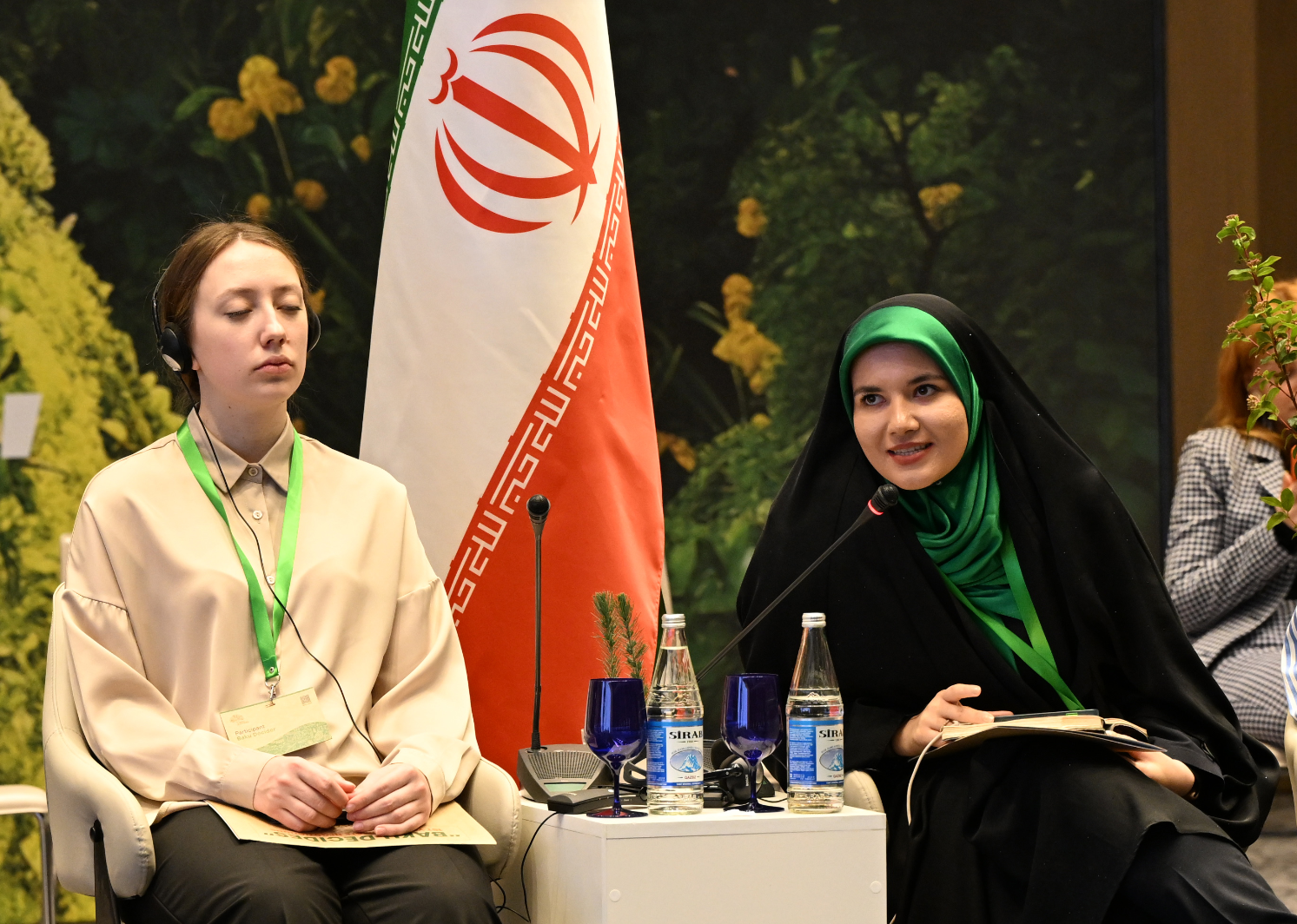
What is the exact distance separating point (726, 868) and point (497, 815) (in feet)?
1.33

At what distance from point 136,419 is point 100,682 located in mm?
2008

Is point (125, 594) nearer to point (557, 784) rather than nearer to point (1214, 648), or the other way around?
point (557, 784)

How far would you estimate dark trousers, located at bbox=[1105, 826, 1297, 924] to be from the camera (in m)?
1.88

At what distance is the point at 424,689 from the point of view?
2201mm

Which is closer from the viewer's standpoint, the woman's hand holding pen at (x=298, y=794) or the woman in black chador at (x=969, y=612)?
the woman's hand holding pen at (x=298, y=794)

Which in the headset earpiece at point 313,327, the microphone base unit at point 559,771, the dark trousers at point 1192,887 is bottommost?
the dark trousers at point 1192,887

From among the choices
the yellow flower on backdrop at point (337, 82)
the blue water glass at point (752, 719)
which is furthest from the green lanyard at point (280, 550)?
the yellow flower on backdrop at point (337, 82)

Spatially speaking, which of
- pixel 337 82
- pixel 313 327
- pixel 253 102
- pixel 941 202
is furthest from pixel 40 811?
pixel 941 202

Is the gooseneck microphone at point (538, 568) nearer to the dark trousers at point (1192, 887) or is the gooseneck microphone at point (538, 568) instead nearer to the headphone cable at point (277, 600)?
the headphone cable at point (277, 600)

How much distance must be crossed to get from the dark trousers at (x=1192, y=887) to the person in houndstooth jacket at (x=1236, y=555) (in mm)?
1503

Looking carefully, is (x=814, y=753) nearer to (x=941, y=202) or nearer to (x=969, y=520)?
(x=969, y=520)

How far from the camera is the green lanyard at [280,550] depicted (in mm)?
2043

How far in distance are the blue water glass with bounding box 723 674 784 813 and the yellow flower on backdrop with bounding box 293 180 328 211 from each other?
8.28 ft

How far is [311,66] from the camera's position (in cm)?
396
